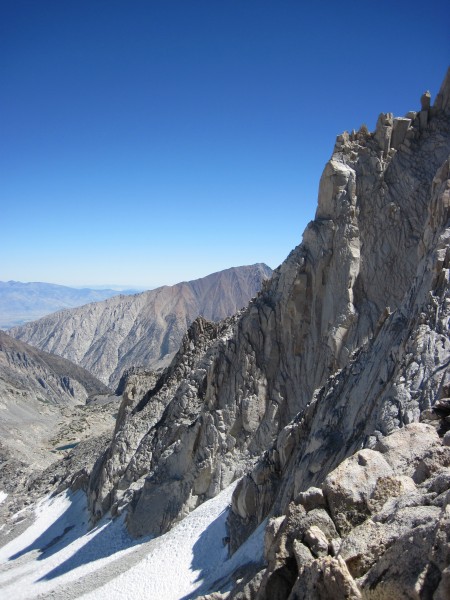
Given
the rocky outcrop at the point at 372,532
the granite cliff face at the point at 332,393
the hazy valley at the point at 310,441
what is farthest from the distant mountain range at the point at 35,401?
the rocky outcrop at the point at 372,532

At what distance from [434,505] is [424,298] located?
1099 cm

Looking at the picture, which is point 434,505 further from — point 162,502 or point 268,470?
point 162,502

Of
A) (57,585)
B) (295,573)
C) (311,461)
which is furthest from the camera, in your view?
(57,585)

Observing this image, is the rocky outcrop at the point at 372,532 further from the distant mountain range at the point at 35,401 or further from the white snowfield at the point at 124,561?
the distant mountain range at the point at 35,401

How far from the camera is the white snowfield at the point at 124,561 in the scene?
23.2 metres

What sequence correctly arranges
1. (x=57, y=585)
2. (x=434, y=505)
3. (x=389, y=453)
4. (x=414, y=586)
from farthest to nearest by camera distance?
(x=57, y=585), (x=389, y=453), (x=434, y=505), (x=414, y=586)

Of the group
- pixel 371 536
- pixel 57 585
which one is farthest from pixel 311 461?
pixel 57 585

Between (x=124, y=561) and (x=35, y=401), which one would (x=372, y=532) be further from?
(x=35, y=401)

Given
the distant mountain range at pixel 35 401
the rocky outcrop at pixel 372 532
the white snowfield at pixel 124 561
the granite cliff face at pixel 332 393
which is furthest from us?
the distant mountain range at pixel 35 401

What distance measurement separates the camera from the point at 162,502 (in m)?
32.8

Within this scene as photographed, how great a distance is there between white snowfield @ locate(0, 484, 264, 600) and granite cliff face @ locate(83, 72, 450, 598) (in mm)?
1586

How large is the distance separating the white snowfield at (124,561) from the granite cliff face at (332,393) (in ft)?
5.20

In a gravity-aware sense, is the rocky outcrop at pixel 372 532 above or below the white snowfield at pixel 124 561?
above

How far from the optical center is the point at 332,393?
21.1 metres
